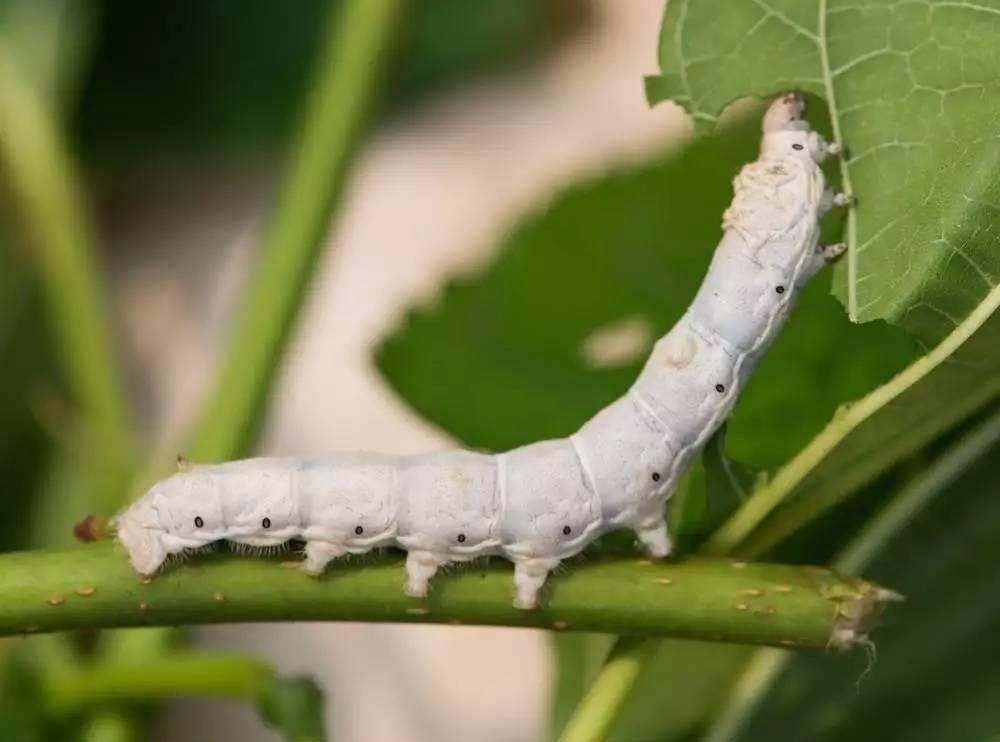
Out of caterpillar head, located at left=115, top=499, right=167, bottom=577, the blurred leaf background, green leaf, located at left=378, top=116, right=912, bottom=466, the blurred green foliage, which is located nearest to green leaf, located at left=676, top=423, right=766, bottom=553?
the blurred leaf background

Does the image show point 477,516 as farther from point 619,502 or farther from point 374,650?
point 374,650

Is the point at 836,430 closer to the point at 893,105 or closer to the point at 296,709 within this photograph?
the point at 893,105

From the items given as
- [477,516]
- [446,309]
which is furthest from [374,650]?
[477,516]

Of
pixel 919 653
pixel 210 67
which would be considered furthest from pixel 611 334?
pixel 210 67

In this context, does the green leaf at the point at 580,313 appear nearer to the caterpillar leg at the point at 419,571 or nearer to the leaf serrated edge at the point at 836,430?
the leaf serrated edge at the point at 836,430

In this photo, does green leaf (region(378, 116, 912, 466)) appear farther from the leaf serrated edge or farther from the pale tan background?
the pale tan background
